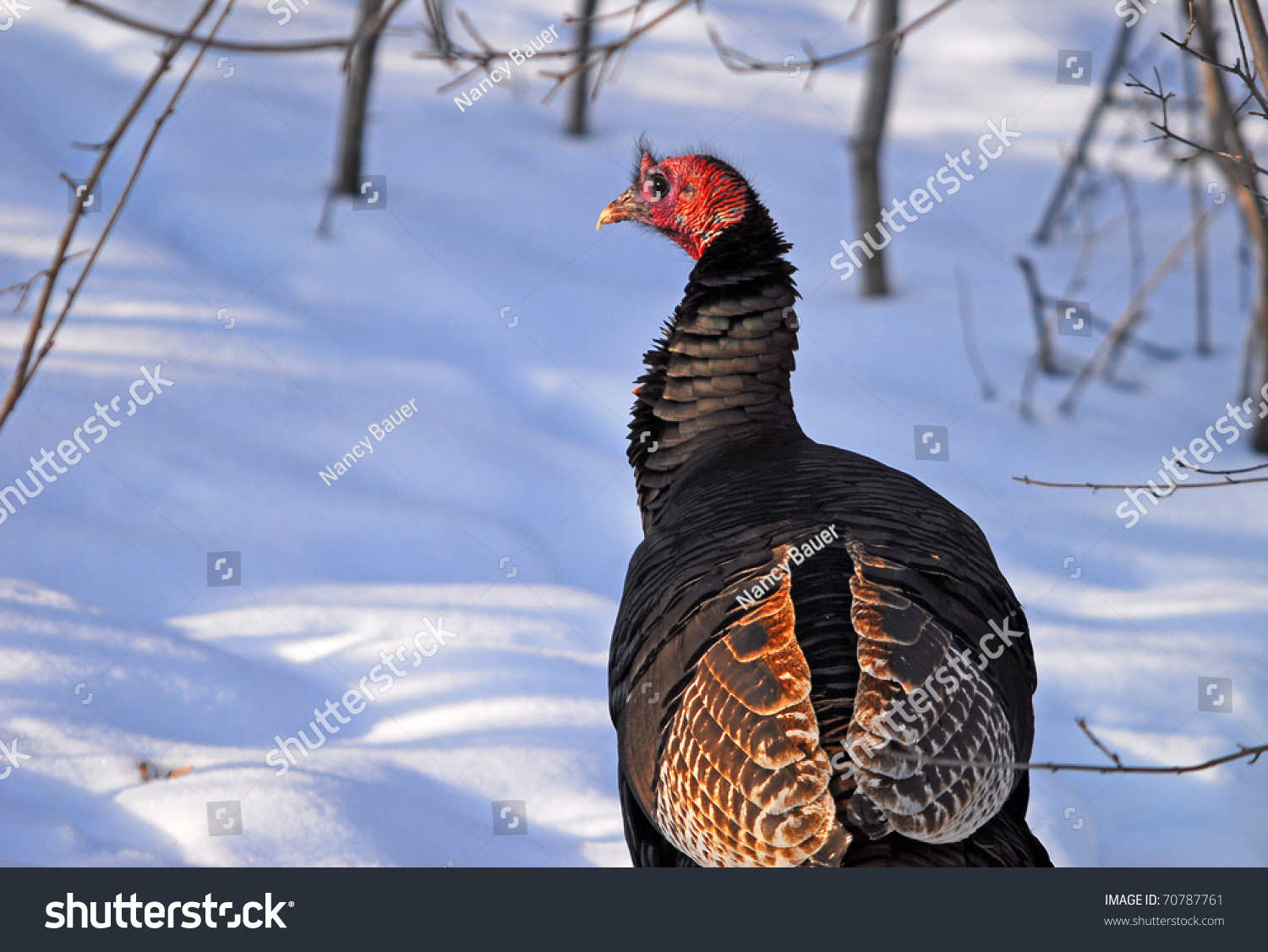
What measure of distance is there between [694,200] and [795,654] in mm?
1716

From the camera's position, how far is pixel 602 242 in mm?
8211

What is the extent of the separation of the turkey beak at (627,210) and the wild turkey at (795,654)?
555mm

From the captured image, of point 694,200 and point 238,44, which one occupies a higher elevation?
point 694,200

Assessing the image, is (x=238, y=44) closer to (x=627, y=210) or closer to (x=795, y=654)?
(x=795, y=654)

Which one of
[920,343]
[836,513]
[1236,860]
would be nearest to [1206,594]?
[1236,860]

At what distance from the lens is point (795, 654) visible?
6.84 feet

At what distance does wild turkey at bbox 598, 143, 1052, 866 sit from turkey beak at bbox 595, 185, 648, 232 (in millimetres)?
555

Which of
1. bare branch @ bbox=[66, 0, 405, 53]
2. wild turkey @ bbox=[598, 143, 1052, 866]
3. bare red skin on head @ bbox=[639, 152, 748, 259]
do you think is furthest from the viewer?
bare red skin on head @ bbox=[639, 152, 748, 259]

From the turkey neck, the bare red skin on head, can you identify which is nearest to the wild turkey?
the turkey neck

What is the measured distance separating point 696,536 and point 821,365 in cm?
481

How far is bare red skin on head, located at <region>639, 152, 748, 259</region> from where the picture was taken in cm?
323

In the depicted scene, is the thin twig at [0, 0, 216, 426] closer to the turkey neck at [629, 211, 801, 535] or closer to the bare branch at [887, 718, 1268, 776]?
the bare branch at [887, 718, 1268, 776]

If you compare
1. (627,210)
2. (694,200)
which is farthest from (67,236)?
(627,210)

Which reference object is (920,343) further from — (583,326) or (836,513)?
(836,513)
